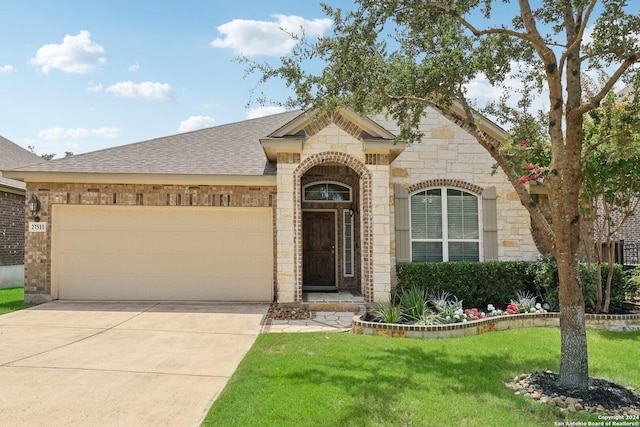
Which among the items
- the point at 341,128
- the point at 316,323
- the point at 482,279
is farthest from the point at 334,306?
the point at 341,128

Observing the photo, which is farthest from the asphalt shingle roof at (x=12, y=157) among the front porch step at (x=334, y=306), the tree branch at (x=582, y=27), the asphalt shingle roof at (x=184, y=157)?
the tree branch at (x=582, y=27)

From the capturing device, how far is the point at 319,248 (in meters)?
11.7

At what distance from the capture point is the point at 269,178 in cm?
997

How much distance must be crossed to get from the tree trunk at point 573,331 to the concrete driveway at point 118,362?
12.9ft

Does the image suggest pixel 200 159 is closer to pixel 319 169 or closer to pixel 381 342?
pixel 319 169

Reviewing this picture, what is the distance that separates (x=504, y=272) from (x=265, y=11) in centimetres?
739

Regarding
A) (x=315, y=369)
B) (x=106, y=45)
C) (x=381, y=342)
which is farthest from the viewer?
(x=106, y=45)

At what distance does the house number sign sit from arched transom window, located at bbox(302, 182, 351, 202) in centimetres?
640

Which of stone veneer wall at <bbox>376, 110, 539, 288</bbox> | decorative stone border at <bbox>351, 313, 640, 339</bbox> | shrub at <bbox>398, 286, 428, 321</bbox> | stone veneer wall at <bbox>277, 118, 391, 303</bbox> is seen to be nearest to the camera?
decorative stone border at <bbox>351, 313, 640, 339</bbox>

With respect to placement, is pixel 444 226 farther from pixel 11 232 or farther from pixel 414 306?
pixel 11 232

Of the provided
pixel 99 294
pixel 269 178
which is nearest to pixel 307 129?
pixel 269 178

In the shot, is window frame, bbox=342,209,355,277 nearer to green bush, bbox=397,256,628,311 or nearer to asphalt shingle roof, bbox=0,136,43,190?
green bush, bbox=397,256,628,311

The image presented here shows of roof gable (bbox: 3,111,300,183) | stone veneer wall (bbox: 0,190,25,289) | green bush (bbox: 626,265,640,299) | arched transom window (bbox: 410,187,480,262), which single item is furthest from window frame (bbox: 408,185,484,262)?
stone veneer wall (bbox: 0,190,25,289)

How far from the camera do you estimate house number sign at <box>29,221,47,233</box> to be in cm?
1015
